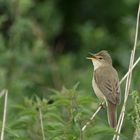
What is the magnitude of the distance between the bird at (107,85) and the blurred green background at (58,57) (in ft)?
0.60

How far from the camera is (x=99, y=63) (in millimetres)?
8531

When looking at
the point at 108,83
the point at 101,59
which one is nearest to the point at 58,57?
the point at 101,59

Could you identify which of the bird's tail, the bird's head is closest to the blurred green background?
the bird's tail

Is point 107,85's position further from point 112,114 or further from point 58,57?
point 58,57

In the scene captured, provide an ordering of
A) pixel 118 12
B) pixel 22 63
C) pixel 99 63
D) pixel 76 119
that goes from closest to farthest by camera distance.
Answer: pixel 76 119 < pixel 99 63 < pixel 22 63 < pixel 118 12

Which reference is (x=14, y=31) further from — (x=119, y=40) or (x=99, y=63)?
(x=119, y=40)

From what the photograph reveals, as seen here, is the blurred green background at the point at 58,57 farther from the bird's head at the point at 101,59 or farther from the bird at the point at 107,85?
the bird's head at the point at 101,59

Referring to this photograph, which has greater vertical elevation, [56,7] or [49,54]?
[56,7]

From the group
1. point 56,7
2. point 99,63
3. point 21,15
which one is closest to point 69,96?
point 99,63

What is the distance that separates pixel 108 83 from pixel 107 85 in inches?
0.9

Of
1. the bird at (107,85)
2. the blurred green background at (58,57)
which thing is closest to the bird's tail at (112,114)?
the bird at (107,85)

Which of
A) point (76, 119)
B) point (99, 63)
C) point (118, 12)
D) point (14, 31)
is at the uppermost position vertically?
point (118, 12)

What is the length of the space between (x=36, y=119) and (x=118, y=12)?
24.1ft

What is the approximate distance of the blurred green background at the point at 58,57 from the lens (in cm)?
664
